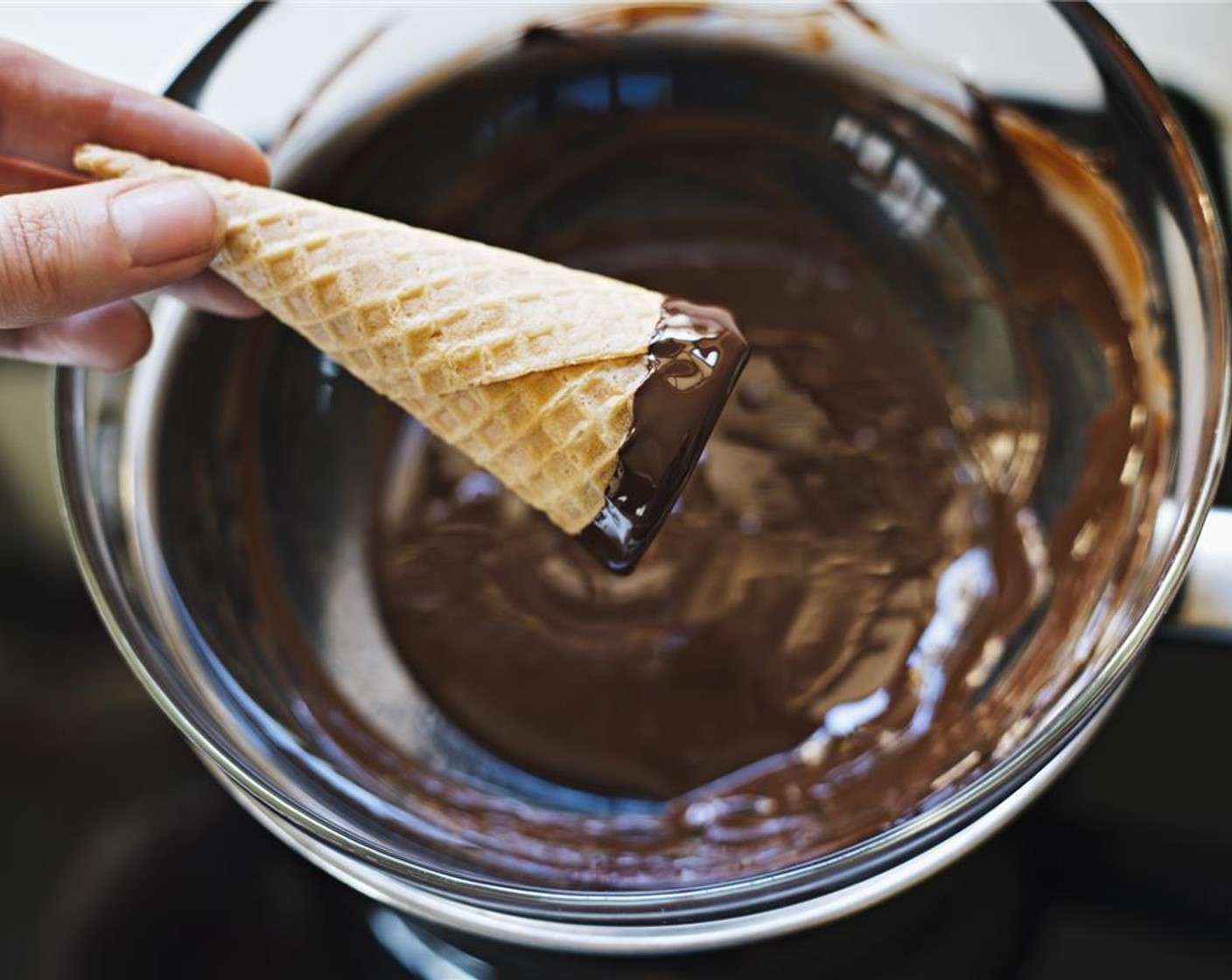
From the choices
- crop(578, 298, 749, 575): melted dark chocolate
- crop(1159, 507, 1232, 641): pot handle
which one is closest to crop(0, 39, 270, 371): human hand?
crop(578, 298, 749, 575): melted dark chocolate

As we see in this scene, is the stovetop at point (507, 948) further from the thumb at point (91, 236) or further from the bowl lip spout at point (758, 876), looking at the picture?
the thumb at point (91, 236)

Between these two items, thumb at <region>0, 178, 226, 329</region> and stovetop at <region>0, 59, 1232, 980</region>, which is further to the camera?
stovetop at <region>0, 59, 1232, 980</region>

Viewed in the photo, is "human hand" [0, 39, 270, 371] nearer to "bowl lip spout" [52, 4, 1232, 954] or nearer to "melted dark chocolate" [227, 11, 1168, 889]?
"bowl lip spout" [52, 4, 1232, 954]

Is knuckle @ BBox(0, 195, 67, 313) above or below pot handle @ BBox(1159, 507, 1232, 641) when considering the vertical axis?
below

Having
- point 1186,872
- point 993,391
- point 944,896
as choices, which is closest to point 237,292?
point 993,391

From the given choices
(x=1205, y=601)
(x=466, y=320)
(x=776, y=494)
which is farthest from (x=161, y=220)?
(x=1205, y=601)

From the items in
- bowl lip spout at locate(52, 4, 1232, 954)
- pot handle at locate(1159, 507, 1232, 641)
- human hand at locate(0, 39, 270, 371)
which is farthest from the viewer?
human hand at locate(0, 39, 270, 371)
